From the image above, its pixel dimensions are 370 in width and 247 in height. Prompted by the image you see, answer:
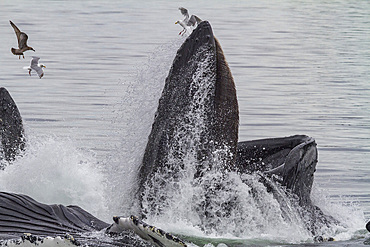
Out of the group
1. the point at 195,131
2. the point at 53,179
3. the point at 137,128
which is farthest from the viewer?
the point at 53,179

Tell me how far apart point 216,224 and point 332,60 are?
2187cm

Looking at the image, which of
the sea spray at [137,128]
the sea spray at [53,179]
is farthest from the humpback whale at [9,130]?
the sea spray at [137,128]

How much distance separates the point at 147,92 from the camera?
28.6 ft

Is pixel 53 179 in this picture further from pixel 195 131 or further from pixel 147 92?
pixel 195 131

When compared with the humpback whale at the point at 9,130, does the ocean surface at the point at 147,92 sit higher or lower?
lower

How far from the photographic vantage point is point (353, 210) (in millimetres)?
10148

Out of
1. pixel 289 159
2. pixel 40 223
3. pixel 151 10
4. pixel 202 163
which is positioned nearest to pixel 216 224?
pixel 202 163

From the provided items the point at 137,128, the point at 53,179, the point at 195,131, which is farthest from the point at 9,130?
the point at 195,131

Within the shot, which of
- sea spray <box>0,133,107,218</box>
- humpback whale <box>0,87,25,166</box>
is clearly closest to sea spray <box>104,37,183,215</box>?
sea spray <box>0,133,107,218</box>

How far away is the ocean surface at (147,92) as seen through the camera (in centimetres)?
880

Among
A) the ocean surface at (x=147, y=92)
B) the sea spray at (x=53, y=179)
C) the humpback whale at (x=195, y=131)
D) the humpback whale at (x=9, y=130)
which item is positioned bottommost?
the ocean surface at (x=147, y=92)

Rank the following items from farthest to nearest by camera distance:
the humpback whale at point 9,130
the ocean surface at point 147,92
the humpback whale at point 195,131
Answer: the humpback whale at point 9,130
the ocean surface at point 147,92
the humpback whale at point 195,131

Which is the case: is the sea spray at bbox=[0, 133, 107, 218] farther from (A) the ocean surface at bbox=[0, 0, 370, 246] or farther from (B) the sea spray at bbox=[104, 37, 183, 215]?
(B) the sea spray at bbox=[104, 37, 183, 215]

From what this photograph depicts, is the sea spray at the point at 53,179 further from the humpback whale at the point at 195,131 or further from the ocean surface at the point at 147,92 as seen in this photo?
the humpback whale at the point at 195,131
